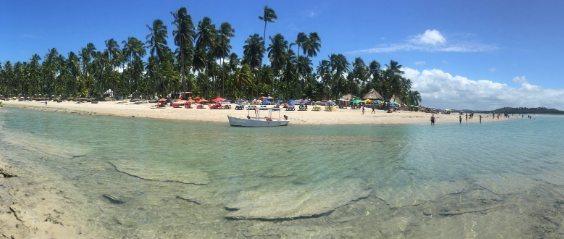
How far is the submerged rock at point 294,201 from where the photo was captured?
6222 mm

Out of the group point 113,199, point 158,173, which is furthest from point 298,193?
point 158,173

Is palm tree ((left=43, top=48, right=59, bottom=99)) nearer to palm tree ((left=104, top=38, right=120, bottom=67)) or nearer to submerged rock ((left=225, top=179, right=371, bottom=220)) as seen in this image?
palm tree ((left=104, top=38, right=120, bottom=67))

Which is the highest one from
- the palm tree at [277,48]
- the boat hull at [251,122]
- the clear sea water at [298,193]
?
the palm tree at [277,48]

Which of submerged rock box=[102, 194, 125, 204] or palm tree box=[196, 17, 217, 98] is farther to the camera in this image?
palm tree box=[196, 17, 217, 98]

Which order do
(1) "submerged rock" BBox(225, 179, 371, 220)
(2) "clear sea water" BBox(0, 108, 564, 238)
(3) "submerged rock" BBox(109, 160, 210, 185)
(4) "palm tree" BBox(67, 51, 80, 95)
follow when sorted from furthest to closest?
1. (4) "palm tree" BBox(67, 51, 80, 95)
2. (3) "submerged rock" BBox(109, 160, 210, 185)
3. (1) "submerged rock" BBox(225, 179, 371, 220)
4. (2) "clear sea water" BBox(0, 108, 564, 238)

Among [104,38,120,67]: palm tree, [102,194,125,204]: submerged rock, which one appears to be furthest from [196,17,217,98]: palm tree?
[102,194,125,204]: submerged rock

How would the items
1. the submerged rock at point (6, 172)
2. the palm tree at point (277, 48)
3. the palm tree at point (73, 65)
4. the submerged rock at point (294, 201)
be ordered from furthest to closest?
the palm tree at point (73, 65), the palm tree at point (277, 48), the submerged rock at point (6, 172), the submerged rock at point (294, 201)

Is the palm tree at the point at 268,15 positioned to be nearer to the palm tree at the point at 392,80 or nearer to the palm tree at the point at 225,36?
the palm tree at the point at 225,36

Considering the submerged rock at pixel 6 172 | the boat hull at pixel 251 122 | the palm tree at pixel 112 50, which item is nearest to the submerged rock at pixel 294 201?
the submerged rock at pixel 6 172

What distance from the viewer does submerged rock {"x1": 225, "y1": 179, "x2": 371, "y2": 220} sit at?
622 cm

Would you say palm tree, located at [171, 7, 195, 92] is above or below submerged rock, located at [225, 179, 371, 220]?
above

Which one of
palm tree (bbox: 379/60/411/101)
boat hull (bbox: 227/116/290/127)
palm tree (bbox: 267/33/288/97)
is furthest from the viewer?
palm tree (bbox: 379/60/411/101)

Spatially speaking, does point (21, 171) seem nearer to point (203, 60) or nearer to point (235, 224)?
point (235, 224)

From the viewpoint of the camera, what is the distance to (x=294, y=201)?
7.07 metres
